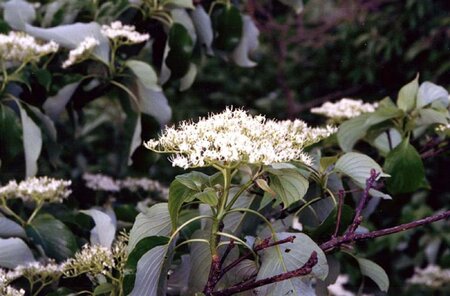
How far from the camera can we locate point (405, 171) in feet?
3.60

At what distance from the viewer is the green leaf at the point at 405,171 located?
109 cm

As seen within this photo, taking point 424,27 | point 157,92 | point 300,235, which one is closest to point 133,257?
point 300,235

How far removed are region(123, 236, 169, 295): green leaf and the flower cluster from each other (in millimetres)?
98

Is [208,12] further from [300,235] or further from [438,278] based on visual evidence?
[438,278]

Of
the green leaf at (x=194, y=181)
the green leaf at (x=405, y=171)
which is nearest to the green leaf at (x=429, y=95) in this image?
the green leaf at (x=405, y=171)

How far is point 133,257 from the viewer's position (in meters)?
0.77

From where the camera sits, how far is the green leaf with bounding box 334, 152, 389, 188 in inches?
36.4

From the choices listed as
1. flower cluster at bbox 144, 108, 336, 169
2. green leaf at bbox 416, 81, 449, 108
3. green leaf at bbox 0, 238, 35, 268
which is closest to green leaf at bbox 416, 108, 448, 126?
green leaf at bbox 416, 81, 449, 108

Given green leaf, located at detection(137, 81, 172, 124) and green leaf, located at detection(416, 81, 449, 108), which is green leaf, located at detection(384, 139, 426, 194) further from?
green leaf, located at detection(137, 81, 172, 124)

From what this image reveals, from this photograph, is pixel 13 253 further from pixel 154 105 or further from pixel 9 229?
pixel 154 105

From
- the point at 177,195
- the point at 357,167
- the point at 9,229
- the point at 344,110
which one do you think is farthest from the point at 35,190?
the point at 344,110

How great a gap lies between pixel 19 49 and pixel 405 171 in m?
0.65

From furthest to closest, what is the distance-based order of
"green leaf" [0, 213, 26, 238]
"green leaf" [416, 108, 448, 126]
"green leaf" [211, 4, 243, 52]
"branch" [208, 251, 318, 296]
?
"green leaf" [211, 4, 243, 52], "green leaf" [416, 108, 448, 126], "green leaf" [0, 213, 26, 238], "branch" [208, 251, 318, 296]

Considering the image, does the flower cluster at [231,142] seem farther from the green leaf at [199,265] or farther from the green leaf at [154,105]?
the green leaf at [154,105]
